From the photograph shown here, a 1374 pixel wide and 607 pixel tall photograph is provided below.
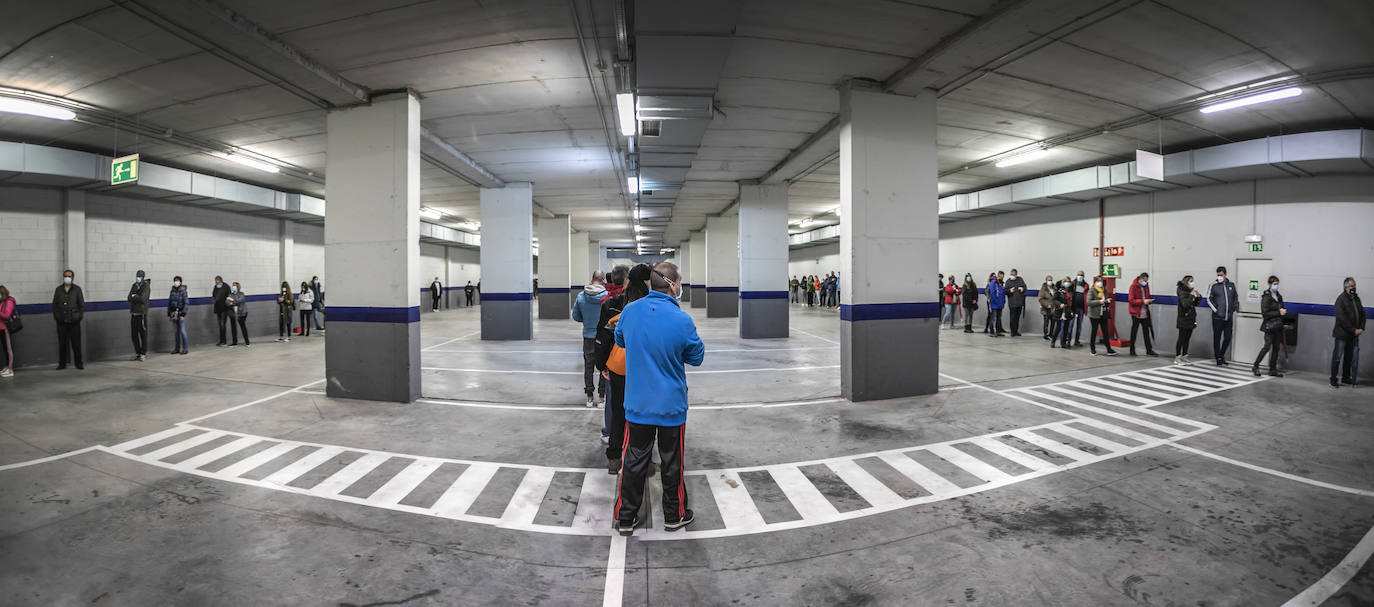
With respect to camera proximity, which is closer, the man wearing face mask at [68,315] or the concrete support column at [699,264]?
the man wearing face mask at [68,315]

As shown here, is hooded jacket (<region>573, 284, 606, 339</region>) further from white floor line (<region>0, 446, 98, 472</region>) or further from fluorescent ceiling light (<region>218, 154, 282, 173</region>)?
fluorescent ceiling light (<region>218, 154, 282, 173</region>)

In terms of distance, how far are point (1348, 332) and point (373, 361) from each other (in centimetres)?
1519

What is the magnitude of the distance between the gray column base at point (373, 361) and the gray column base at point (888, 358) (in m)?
6.31

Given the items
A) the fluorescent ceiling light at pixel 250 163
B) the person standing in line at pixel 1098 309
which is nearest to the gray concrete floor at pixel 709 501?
the person standing in line at pixel 1098 309

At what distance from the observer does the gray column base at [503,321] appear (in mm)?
14250

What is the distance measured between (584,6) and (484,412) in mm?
4985

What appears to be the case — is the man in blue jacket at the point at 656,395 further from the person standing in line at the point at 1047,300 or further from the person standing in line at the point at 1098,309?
the person standing in line at the point at 1047,300

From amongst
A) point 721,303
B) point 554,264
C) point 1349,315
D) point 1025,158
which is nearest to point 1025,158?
point 1025,158

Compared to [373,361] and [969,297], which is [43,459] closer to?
[373,361]

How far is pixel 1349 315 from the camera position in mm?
7910

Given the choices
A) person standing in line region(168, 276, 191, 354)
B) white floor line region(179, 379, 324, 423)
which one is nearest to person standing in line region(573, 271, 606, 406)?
white floor line region(179, 379, 324, 423)

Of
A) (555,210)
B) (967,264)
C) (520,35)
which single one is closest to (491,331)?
(555,210)

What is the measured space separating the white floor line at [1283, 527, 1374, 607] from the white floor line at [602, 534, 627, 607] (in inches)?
140

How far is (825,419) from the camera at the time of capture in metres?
6.26
